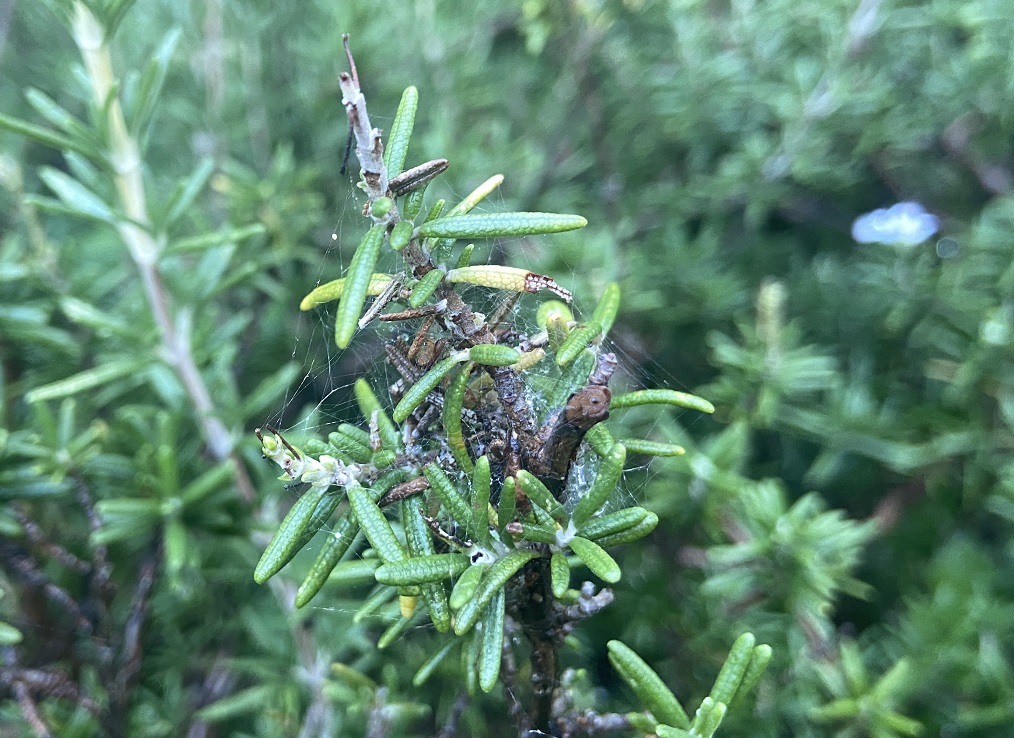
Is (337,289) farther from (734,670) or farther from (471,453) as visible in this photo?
(734,670)

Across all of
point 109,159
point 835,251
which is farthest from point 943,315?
point 109,159

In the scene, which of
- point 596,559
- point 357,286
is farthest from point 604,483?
point 357,286

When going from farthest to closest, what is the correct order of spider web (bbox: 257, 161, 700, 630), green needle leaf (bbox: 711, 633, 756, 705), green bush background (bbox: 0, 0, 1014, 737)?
green bush background (bbox: 0, 0, 1014, 737)
spider web (bbox: 257, 161, 700, 630)
green needle leaf (bbox: 711, 633, 756, 705)

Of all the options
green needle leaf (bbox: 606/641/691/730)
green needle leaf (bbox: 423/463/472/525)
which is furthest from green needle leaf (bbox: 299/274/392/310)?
green needle leaf (bbox: 606/641/691/730)

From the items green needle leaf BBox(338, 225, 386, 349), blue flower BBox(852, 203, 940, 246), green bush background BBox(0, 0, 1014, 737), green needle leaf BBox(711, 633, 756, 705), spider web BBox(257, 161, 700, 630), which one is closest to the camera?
green needle leaf BBox(338, 225, 386, 349)

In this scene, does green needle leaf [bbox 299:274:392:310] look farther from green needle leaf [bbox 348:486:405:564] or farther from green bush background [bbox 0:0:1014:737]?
green bush background [bbox 0:0:1014:737]

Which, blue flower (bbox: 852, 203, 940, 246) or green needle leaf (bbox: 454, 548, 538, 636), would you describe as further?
blue flower (bbox: 852, 203, 940, 246)

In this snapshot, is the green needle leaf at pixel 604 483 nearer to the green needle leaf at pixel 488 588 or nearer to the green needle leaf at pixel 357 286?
the green needle leaf at pixel 488 588
